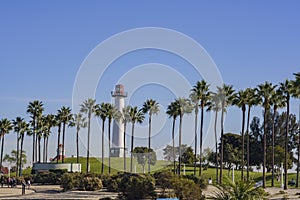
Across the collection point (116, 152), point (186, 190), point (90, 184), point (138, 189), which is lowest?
point (90, 184)

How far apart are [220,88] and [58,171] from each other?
95.4 feet

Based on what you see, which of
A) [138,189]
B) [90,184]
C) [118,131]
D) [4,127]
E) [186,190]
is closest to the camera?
[186,190]

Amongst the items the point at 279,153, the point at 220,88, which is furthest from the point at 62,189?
the point at 279,153

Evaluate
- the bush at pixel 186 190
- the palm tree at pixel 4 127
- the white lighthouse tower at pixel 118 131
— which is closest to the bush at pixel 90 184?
the bush at pixel 186 190

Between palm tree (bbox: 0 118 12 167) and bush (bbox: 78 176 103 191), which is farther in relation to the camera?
palm tree (bbox: 0 118 12 167)

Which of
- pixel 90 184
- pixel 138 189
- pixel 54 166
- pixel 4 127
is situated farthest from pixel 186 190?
pixel 4 127

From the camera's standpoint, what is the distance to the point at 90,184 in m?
61.3

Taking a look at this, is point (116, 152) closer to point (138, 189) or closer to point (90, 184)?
point (90, 184)

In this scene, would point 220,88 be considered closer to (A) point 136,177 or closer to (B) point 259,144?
(A) point 136,177

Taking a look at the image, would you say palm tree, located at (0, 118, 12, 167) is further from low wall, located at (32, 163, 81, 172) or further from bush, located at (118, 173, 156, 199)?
bush, located at (118, 173, 156, 199)

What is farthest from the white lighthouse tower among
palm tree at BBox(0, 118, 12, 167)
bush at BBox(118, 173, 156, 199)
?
bush at BBox(118, 173, 156, 199)

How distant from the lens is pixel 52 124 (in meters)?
106

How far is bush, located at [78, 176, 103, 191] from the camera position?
2413 inches

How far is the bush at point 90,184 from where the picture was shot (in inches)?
2413
